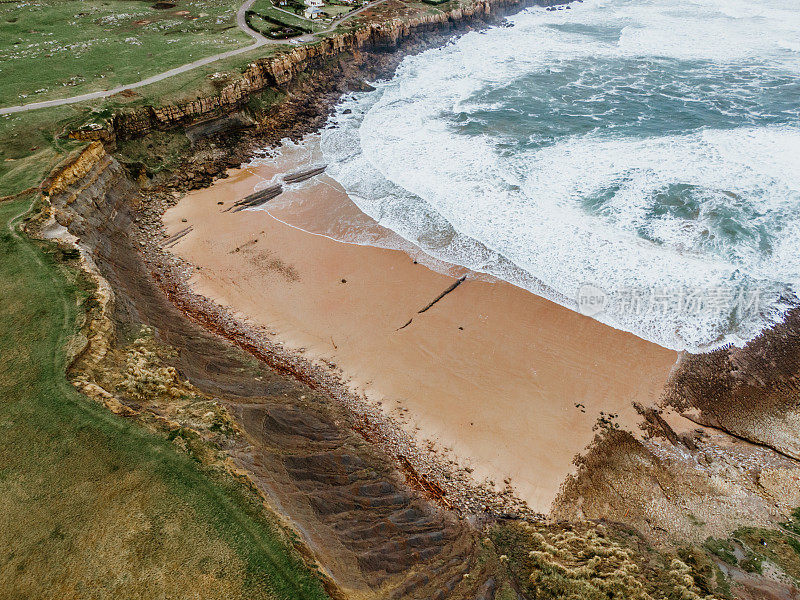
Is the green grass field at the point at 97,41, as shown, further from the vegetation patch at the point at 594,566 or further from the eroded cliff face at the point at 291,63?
the vegetation patch at the point at 594,566

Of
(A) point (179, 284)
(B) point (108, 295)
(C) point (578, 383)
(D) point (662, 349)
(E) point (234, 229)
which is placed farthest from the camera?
(E) point (234, 229)

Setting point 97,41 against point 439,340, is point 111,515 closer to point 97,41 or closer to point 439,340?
point 439,340

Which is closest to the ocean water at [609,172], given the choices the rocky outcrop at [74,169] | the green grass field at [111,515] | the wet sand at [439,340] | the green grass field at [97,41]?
the wet sand at [439,340]

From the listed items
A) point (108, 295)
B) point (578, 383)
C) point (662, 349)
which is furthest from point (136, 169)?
point (662, 349)

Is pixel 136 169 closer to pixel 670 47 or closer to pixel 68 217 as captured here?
pixel 68 217

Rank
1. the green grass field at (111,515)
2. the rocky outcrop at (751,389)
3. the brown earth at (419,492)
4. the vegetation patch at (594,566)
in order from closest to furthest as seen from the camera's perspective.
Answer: the green grass field at (111,515) < the vegetation patch at (594,566) < the brown earth at (419,492) < the rocky outcrop at (751,389)

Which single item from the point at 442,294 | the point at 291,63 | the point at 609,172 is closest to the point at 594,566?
the point at 442,294
